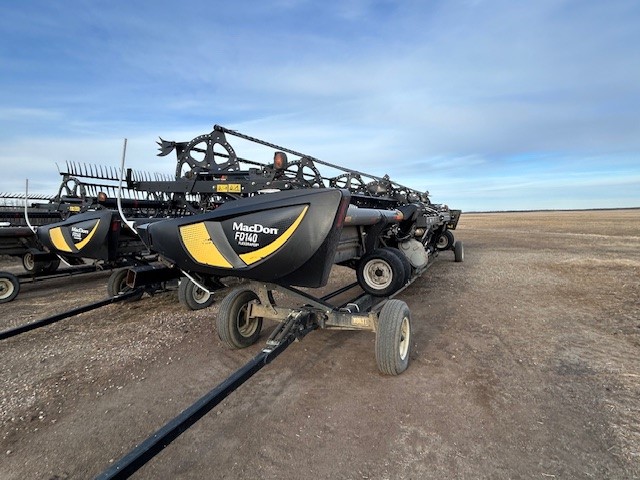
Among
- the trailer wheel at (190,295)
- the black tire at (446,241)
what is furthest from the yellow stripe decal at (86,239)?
the black tire at (446,241)

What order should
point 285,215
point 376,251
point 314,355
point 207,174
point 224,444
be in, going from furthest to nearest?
point 207,174
point 376,251
point 314,355
point 285,215
point 224,444

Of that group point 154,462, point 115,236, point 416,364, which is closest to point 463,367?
point 416,364

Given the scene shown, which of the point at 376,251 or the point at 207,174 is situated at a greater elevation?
the point at 207,174

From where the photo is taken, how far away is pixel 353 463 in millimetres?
2330

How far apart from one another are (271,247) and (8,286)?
656cm

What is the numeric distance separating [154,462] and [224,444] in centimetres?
42

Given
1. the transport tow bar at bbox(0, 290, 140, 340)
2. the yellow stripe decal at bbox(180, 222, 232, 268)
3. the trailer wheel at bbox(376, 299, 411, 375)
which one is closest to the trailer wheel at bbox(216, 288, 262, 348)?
the yellow stripe decal at bbox(180, 222, 232, 268)

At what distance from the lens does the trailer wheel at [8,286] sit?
670cm

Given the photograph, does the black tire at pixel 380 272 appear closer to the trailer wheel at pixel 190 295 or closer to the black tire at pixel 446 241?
the trailer wheel at pixel 190 295

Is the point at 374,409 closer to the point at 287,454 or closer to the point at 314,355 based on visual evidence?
the point at 287,454

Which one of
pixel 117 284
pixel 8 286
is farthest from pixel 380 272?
pixel 8 286

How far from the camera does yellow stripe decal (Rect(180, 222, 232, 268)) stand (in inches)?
120

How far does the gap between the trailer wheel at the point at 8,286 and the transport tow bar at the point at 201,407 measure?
6.06 meters

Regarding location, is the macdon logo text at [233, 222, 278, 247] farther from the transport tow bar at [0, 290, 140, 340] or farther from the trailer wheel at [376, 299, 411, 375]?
the transport tow bar at [0, 290, 140, 340]
